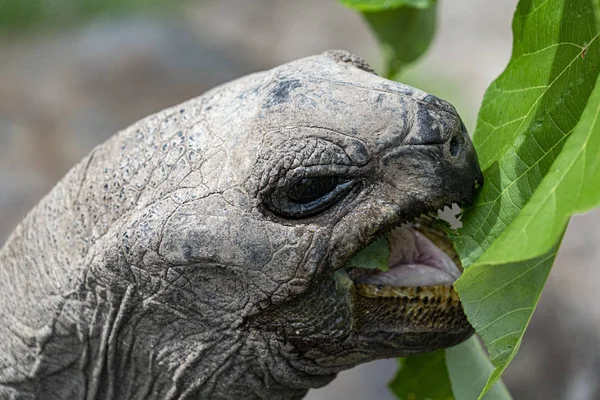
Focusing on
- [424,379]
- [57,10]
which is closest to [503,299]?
[424,379]

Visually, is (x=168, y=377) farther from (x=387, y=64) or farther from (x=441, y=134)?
(x=387, y=64)

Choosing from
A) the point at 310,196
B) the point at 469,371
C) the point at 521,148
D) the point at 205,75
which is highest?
the point at 205,75

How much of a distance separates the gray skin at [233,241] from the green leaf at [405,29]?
30.9 inches

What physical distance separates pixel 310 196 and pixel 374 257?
250mm

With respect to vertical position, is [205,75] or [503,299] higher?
[205,75]

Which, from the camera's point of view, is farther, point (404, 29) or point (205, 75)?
point (205, 75)

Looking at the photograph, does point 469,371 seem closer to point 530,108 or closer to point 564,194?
point 530,108

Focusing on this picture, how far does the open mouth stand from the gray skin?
2.2 inches

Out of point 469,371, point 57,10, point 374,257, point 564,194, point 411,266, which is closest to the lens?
point 564,194

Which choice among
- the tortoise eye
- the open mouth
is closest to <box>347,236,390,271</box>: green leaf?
the open mouth

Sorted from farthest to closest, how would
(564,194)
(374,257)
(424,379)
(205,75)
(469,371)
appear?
(205,75) → (424,379) → (469,371) → (374,257) → (564,194)

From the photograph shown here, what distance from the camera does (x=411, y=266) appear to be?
222cm

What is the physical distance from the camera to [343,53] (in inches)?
87.0

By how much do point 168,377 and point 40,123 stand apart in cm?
641
